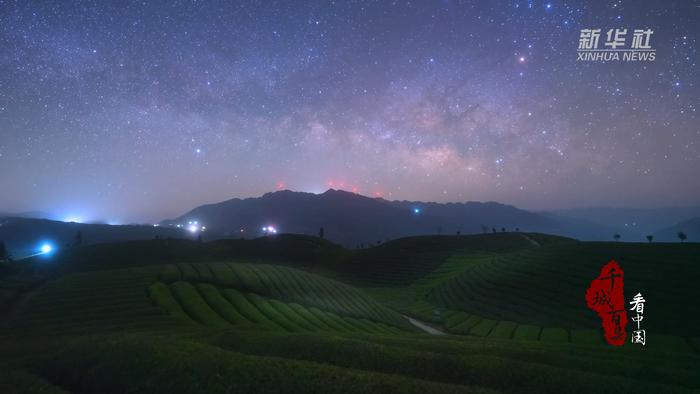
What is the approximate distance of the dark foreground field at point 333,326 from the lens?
42.0ft

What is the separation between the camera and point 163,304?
33.2 meters

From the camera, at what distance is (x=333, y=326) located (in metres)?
40.8

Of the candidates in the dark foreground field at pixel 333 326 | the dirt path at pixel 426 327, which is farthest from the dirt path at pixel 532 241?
the dirt path at pixel 426 327

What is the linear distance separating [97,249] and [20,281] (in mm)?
49551

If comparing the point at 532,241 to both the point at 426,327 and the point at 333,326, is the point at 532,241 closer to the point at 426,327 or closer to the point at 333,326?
the point at 426,327

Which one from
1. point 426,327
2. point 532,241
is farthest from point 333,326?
point 532,241

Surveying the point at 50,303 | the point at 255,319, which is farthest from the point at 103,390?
the point at 50,303

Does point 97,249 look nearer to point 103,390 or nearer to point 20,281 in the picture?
point 20,281

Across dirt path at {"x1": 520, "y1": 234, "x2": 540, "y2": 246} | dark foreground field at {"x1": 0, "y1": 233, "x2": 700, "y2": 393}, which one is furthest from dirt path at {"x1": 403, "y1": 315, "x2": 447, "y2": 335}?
dirt path at {"x1": 520, "y1": 234, "x2": 540, "y2": 246}

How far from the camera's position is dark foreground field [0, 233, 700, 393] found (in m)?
12.8

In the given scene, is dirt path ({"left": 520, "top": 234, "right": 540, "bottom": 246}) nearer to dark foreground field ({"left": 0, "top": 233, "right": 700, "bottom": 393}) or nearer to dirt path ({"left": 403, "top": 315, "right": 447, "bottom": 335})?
dark foreground field ({"left": 0, "top": 233, "right": 700, "bottom": 393})

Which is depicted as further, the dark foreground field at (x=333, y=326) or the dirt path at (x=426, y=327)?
the dirt path at (x=426, y=327)

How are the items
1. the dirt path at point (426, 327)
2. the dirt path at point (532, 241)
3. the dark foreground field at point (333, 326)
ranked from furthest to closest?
the dirt path at point (532, 241)
the dirt path at point (426, 327)
the dark foreground field at point (333, 326)

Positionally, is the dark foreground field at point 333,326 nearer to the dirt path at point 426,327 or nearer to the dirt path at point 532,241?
the dirt path at point 426,327
